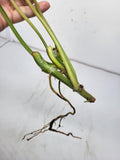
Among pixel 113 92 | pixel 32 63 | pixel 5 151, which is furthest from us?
pixel 32 63

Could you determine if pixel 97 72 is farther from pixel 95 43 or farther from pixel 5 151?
pixel 5 151

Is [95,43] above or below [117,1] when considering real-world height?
below

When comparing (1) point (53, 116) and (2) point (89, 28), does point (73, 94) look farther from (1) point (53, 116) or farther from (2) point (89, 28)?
(2) point (89, 28)

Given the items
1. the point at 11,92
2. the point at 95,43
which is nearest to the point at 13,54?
the point at 11,92
